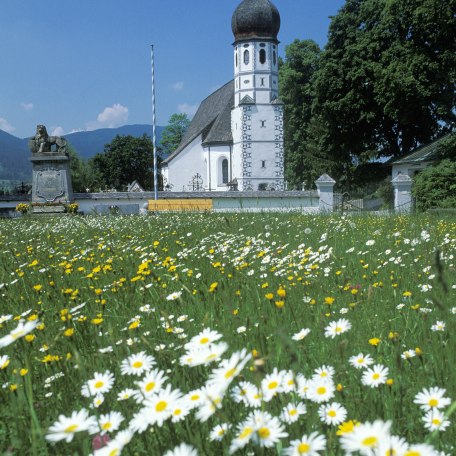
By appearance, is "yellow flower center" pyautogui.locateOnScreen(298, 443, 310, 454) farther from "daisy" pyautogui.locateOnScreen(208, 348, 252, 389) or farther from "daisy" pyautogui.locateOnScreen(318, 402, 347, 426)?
"daisy" pyautogui.locateOnScreen(318, 402, 347, 426)

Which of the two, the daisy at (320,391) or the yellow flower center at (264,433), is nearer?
the yellow flower center at (264,433)

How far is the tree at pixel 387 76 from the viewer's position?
2928 centimetres

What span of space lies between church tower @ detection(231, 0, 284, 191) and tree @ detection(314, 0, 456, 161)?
16.0 meters

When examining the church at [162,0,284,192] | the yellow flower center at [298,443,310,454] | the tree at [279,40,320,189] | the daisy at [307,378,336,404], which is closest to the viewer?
the yellow flower center at [298,443,310,454]

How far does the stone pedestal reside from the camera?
27.5 metres

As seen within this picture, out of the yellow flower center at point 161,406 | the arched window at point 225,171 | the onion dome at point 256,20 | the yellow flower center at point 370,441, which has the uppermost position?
the onion dome at point 256,20

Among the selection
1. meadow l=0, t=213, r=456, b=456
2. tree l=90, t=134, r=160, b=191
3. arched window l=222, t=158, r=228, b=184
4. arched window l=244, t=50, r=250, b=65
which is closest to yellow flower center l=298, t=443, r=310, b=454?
meadow l=0, t=213, r=456, b=456

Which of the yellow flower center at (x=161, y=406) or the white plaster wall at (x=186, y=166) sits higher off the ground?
the white plaster wall at (x=186, y=166)

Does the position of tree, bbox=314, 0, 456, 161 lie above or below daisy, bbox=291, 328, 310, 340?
above

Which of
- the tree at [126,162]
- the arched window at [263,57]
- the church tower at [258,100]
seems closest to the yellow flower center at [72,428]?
the church tower at [258,100]

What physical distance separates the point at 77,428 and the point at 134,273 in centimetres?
410

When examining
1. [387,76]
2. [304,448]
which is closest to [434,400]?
[304,448]

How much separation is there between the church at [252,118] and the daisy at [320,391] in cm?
5124

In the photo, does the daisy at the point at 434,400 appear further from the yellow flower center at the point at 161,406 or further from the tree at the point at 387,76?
the tree at the point at 387,76
